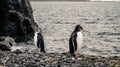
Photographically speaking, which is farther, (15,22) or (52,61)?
(15,22)

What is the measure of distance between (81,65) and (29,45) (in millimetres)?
15793

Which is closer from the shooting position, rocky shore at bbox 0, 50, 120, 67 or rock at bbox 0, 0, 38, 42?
rocky shore at bbox 0, 50, 120, 67

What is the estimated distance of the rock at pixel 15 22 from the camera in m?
35.1

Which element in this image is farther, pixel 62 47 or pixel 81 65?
pixel 62 47

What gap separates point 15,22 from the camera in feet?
117

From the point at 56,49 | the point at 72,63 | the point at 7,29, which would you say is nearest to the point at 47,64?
the point at 72,63

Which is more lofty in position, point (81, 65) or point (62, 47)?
point (81, 65)

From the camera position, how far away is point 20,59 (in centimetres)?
1900

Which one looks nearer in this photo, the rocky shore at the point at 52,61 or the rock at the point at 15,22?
the rocky shore at the point at 52,61

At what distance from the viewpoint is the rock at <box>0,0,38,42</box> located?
35.1 m

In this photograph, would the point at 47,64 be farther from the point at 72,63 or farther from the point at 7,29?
the point at 7,29

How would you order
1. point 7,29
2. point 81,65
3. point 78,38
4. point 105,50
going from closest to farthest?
point 81,65 < point 78,38 < point 105,50 < point 7,29

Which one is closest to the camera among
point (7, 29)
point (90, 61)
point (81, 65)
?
point (81, 65)

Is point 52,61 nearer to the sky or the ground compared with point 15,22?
nearer to the sky
